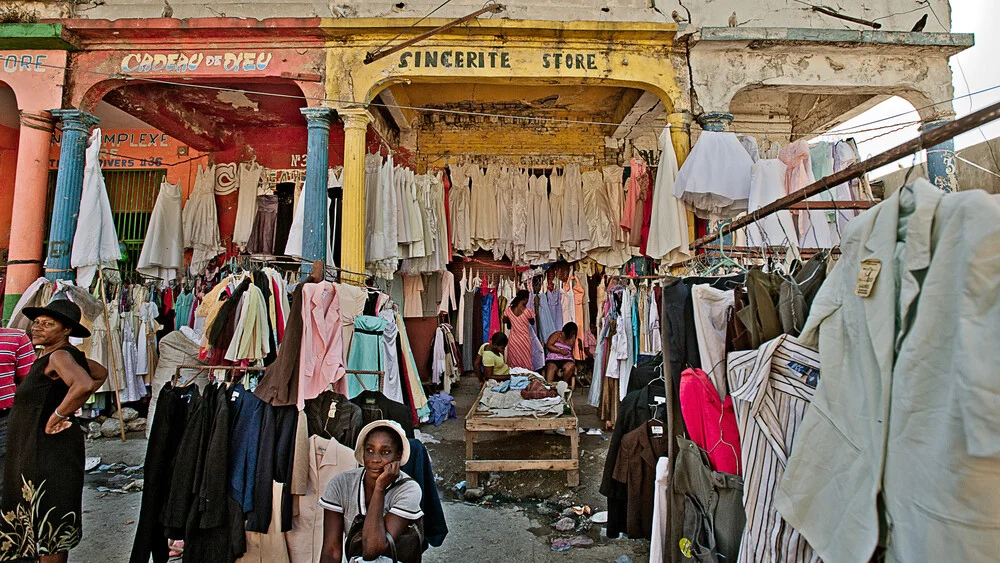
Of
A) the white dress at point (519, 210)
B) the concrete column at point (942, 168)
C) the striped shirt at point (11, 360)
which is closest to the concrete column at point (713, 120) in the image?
the concrete column at point (942, 168)

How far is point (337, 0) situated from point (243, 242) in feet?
14.6

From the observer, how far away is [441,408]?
787 cm

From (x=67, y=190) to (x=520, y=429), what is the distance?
20.4ft

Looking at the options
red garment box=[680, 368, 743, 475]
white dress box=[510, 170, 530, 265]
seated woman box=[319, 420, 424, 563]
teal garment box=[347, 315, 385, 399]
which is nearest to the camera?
red garment box=[680, 368, 743, 475]

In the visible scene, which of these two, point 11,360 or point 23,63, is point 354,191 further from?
point 23,63

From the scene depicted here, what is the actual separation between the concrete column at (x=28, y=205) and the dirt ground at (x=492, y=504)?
225 cm

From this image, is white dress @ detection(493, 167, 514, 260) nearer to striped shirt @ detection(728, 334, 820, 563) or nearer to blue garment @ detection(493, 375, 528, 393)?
blue garment @ detection(493, 375, 528, 393)

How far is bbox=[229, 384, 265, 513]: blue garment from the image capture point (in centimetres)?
334

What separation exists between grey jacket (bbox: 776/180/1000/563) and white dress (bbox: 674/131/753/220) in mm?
4256

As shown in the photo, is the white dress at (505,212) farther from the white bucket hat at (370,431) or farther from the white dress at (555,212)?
the white bucket hat at (370,431)

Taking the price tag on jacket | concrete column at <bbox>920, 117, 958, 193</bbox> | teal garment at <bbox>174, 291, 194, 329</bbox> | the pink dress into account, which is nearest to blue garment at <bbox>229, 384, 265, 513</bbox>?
the price tag on jacket

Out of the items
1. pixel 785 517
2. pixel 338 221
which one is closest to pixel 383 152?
pixel 338 221

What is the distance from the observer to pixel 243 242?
913cm

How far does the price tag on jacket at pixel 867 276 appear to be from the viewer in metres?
1.57
